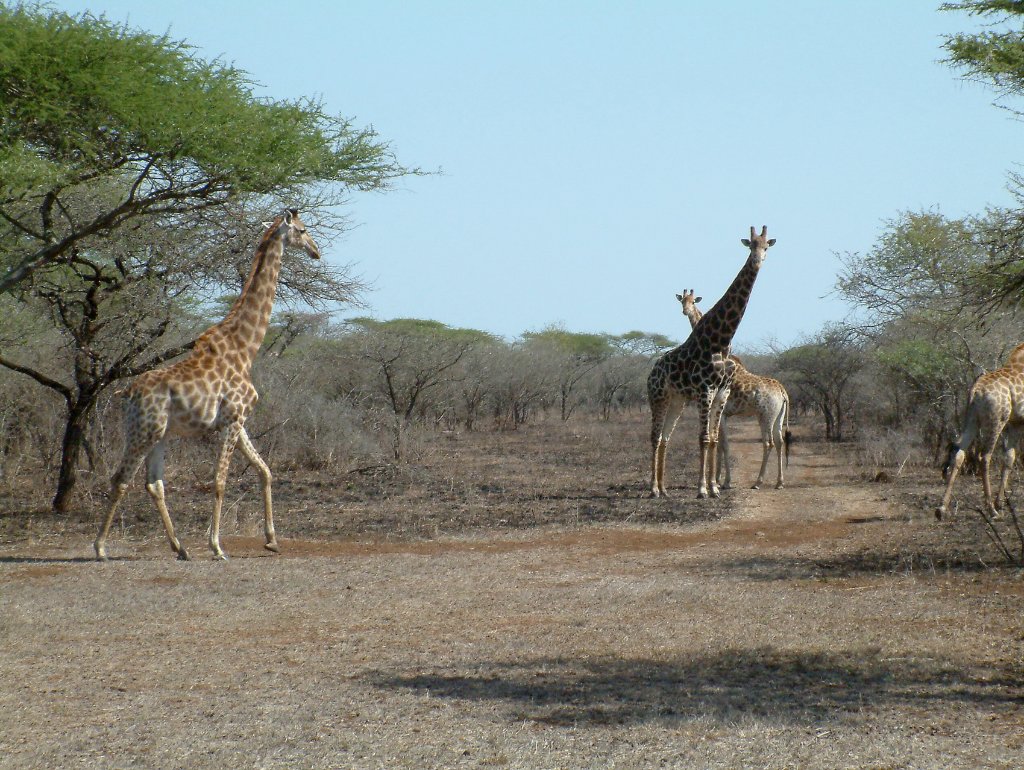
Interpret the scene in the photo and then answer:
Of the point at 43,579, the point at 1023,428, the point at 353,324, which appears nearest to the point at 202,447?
the point at 43,579

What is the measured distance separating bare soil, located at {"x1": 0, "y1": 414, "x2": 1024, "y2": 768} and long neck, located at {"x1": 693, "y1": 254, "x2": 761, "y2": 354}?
8.51 ft

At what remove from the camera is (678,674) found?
19.6 feet

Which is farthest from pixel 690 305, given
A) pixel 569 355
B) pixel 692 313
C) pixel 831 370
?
pixel 569 355

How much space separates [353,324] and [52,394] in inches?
697

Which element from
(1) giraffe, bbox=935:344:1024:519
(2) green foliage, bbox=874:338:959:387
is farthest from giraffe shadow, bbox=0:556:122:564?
(2) green foliage, bbox=874:338:959:387

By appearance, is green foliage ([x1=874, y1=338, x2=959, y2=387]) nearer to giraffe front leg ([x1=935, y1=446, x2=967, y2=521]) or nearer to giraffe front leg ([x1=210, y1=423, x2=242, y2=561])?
giraffe front leg ([x1=935, y1=446, x2=967, y2=521])

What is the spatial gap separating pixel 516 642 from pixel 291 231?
533 centimetres

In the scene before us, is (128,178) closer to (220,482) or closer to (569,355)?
(220,482)

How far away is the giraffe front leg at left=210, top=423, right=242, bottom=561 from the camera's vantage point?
1002 centimetres

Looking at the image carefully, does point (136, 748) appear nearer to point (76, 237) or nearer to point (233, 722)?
point (233, 722)

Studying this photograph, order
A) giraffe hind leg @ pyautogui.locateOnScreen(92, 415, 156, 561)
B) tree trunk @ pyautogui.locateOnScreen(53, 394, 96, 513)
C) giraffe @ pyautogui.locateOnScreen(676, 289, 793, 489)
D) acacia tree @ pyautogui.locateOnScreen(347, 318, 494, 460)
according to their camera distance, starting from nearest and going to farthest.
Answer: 1. giraffe hind leg @ pyautogui.locateOnScreen(92, 415, 156, 561)
2. tree trunk @ pyautogui.locateOnScreen(53, 394, 96, 513)
3. giraffe @ pyautogui.locateOnScreen(676, 289, 793, 489)
4. acacia tree @ pyautogui.locateOnScreen(347, 318, 494, 460)

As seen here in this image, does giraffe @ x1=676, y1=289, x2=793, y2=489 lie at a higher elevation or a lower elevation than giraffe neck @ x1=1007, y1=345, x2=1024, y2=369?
lower

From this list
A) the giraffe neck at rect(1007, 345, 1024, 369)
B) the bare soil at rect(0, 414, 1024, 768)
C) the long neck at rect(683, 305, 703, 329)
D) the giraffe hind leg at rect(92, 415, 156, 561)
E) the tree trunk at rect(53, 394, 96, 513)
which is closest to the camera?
the bare soil at rect(0, 414, 1024, 768)

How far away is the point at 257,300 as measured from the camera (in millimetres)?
10672
